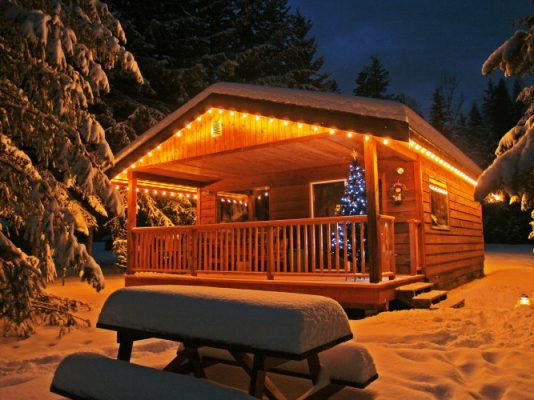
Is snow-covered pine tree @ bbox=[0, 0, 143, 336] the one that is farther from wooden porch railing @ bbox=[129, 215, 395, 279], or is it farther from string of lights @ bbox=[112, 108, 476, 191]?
wooden porch railing @ bbox=[129, 215, 395, 279]

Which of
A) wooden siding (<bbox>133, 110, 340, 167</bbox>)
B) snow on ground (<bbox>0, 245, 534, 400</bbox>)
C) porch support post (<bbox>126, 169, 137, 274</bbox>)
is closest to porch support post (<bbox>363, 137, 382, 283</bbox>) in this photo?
snow on ground (<bbox>0, 245, 534, 400</bbox>)

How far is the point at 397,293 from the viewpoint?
7809 millimetres

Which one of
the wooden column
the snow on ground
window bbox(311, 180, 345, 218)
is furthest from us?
window bbox(311, 180, 345, 218)

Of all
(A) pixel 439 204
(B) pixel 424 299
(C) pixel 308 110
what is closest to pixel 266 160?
(C) pixel 308 110

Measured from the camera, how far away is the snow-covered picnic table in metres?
2.83

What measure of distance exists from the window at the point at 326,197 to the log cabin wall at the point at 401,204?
1187 millimetres

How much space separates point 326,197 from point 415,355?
22.4ft

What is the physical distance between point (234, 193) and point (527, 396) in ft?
35.2

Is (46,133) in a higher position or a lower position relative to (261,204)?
higher

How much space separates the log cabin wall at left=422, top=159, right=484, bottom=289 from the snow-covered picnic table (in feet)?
24.2

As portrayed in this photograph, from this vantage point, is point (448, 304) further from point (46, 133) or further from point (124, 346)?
point (46, 133)

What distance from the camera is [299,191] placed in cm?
1166

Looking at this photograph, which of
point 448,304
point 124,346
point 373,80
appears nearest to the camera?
point 124,346

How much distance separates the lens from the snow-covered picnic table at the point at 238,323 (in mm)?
2832
